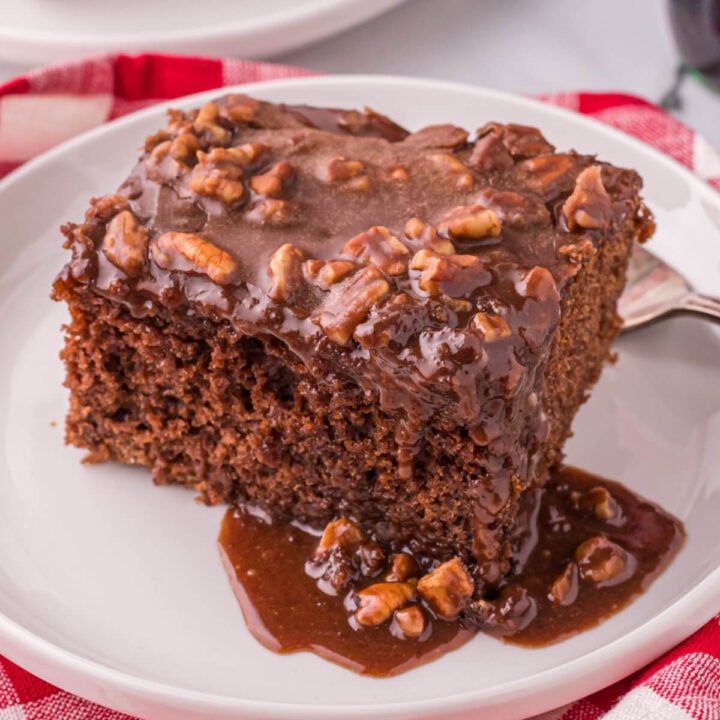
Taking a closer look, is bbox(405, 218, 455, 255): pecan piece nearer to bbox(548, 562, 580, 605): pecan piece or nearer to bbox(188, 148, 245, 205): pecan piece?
bbox(188, 148, 245, 205): pecan piece

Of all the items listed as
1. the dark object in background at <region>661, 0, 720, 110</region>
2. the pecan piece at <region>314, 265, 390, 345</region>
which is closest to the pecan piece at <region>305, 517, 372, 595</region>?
the pecan piece at <region>314, 265, 390, 345</region>

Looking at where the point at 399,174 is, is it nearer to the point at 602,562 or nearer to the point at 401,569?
the point at 401,569

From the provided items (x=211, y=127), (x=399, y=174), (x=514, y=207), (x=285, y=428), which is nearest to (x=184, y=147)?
(x=211, y=127)

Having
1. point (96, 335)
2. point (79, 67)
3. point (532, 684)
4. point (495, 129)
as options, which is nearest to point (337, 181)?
point (495, 129)

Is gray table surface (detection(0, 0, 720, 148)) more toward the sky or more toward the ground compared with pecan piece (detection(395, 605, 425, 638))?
more toward the sky

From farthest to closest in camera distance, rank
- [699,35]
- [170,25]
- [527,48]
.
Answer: [527,48]
[170,25]
[699,35]

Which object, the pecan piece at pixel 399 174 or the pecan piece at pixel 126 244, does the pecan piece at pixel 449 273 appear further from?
the pecan piece at pixel 126 244

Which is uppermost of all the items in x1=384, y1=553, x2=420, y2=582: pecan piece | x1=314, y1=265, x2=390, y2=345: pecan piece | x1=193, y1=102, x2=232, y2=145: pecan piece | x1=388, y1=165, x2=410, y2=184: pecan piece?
x1=388, y1=165, x2=410, y2=184: pecan piece

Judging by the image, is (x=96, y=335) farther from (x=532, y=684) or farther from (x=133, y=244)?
(x=532, y=684)
